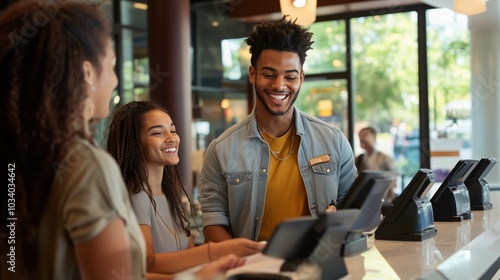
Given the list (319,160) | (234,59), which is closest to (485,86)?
(234,59)

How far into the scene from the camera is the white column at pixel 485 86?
8211 millimetres

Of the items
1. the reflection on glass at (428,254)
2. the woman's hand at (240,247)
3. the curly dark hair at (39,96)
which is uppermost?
the curly dark hair at (39,96)

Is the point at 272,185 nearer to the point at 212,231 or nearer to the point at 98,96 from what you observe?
the point at 212,231

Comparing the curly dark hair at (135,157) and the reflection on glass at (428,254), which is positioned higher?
the curly dark hair at (135,157)

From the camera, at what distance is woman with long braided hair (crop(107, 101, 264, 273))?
2.43m

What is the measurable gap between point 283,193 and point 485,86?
20.4ft

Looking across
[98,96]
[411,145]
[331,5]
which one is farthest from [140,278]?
[411,145]

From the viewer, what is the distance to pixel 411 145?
30.4 ft

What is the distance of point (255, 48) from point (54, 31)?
1.40 meters

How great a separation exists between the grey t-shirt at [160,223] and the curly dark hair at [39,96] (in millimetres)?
834

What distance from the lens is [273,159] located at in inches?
112

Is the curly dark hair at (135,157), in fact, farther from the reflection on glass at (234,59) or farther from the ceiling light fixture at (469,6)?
the reflection on glass at (234,59)

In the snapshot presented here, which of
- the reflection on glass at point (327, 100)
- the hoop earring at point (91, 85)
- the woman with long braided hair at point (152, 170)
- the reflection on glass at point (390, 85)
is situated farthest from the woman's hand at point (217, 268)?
the reflection on glass at point (327, 100)

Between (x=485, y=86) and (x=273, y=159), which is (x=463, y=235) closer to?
(x=273, y=159)
